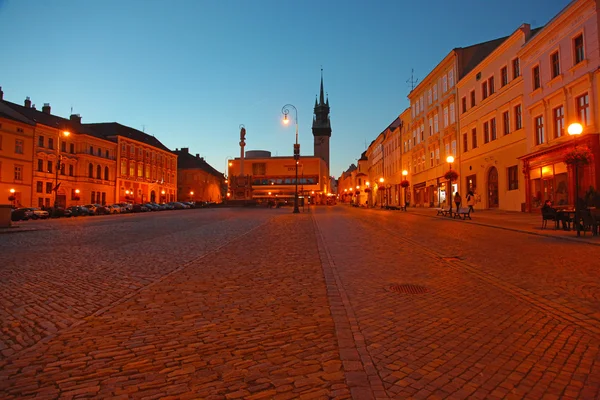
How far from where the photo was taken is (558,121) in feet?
79.3

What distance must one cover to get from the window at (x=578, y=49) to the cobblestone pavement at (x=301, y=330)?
709 inches

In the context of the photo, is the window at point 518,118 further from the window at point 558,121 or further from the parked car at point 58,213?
the parked car at point 58,213

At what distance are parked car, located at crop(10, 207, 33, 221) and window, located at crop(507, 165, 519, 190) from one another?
3938 cm

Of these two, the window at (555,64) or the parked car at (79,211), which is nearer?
the window at (555,64)

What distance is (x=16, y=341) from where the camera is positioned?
14.1ft

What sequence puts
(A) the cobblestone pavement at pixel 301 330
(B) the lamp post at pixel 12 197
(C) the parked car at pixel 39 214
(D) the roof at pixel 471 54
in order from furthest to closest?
1. (B) the lamp post at pixel 12 197
2. (D) the roof at pixel 471 54
3. (C) the parked car at pixel 39 214
4. (A) the cobblestone pavement at pixel 301 330

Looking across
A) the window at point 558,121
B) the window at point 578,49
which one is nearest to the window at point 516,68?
the window at point 558,121

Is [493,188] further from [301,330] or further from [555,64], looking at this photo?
[301,330]

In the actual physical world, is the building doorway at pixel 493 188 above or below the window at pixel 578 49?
below

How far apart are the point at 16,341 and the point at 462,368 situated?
4507mm

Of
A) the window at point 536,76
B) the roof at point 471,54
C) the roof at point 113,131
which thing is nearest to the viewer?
the window at point 536,76

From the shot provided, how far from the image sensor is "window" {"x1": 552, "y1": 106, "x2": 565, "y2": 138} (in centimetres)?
2366

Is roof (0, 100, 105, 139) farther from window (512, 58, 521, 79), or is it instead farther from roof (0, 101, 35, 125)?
window (512, 58, 521, 79)

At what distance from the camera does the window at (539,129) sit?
25812 millimetres
